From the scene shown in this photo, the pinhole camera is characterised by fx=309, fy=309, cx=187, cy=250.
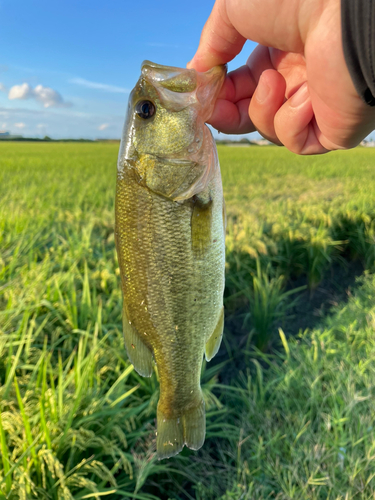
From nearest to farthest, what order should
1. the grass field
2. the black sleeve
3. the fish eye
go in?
the black sleeve, the fish eye, the grass field

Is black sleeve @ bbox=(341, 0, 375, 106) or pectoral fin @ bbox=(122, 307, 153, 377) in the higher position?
black sleeve @ bbox=(341, 0, 375, 106)

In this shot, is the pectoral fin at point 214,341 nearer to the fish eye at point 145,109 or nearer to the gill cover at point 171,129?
the gill cover at point 171,129

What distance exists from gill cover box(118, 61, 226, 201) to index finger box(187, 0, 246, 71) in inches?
13.6

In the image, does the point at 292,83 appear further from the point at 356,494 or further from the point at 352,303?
the point at 352,303

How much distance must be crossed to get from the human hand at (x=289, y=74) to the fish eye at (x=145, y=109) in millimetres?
508

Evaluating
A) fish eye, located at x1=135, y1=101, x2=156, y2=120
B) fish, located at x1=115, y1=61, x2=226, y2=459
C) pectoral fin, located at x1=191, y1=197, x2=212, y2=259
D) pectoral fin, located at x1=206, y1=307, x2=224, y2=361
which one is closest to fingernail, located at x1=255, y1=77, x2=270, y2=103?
fish, located at x1=115, y1=61, x2=226, y2=459

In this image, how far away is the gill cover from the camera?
4.10 feet

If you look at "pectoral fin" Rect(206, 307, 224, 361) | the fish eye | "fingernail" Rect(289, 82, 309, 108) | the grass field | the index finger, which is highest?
the index finger

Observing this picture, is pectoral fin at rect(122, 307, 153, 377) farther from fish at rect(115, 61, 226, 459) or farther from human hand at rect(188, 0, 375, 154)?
human hand at rect(188, 0, 375, 154)

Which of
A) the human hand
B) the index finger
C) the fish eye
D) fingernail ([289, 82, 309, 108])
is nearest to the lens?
the human hand

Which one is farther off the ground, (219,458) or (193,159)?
(193,159)

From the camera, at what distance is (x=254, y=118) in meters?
1.70

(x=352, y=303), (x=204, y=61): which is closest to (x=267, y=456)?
(x=204, y=61)

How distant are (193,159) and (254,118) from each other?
0.65 meters
